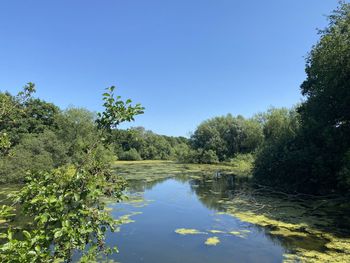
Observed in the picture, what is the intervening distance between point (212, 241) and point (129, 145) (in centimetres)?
1112

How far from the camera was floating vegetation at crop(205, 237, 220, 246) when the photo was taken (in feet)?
31.4

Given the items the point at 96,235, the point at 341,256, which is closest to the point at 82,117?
the point at 341,256

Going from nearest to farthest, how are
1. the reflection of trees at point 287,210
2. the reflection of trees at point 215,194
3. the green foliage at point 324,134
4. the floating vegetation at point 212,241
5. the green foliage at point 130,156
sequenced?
1. the floating vegetation at point 212,241
2. the reflection of trees at point 287,210
3. the green foliage at point 324,134
4. the reflection of trees at point 215,194
5. the green foliage at point 130,156

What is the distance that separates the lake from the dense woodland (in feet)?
8.46

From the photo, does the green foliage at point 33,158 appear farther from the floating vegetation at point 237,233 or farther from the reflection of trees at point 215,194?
the floating vegetation at point 237,233

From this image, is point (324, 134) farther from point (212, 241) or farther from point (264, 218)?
point (212, 241)

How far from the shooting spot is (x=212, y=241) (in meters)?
9.85

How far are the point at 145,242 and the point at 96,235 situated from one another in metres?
7.42

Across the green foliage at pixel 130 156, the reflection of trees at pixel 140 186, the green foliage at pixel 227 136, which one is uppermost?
the green foliage at pixel 227 136

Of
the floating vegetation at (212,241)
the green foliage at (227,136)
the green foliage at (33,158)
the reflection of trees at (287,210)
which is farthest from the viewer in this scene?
the green foliage at (227,136)

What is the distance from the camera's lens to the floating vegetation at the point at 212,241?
9.59 m

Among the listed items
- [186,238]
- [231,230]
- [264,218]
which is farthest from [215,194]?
[186,238]

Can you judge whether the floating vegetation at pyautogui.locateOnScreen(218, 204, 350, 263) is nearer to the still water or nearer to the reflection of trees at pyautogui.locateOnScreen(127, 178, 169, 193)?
the still water

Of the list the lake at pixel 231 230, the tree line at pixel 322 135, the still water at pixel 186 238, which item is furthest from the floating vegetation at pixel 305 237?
the tree line at pixel 322 135
